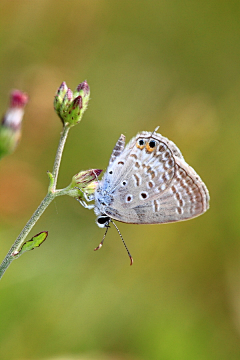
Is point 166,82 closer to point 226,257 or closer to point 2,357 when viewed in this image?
point 226,257

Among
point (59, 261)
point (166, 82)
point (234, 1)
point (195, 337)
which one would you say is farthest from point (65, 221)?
point (234, 1)

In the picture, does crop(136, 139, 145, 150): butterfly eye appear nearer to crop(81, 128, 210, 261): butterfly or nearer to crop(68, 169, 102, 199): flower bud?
crop(81, 128, 210, 261): butterfly

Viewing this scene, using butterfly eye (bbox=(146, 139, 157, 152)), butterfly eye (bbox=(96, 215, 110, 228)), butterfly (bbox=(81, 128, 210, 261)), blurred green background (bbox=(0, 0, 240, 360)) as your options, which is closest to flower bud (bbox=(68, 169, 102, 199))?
butterfly (bbox=(81, 128, 210, 261))

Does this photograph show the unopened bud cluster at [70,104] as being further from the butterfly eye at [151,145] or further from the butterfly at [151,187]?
the butterfly eye at [151,145]

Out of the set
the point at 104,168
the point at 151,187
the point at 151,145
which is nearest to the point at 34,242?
the point at 151,187

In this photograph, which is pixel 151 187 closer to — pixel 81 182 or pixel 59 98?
pixel 81 182

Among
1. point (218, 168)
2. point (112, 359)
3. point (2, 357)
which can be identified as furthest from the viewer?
point (218, 168)
